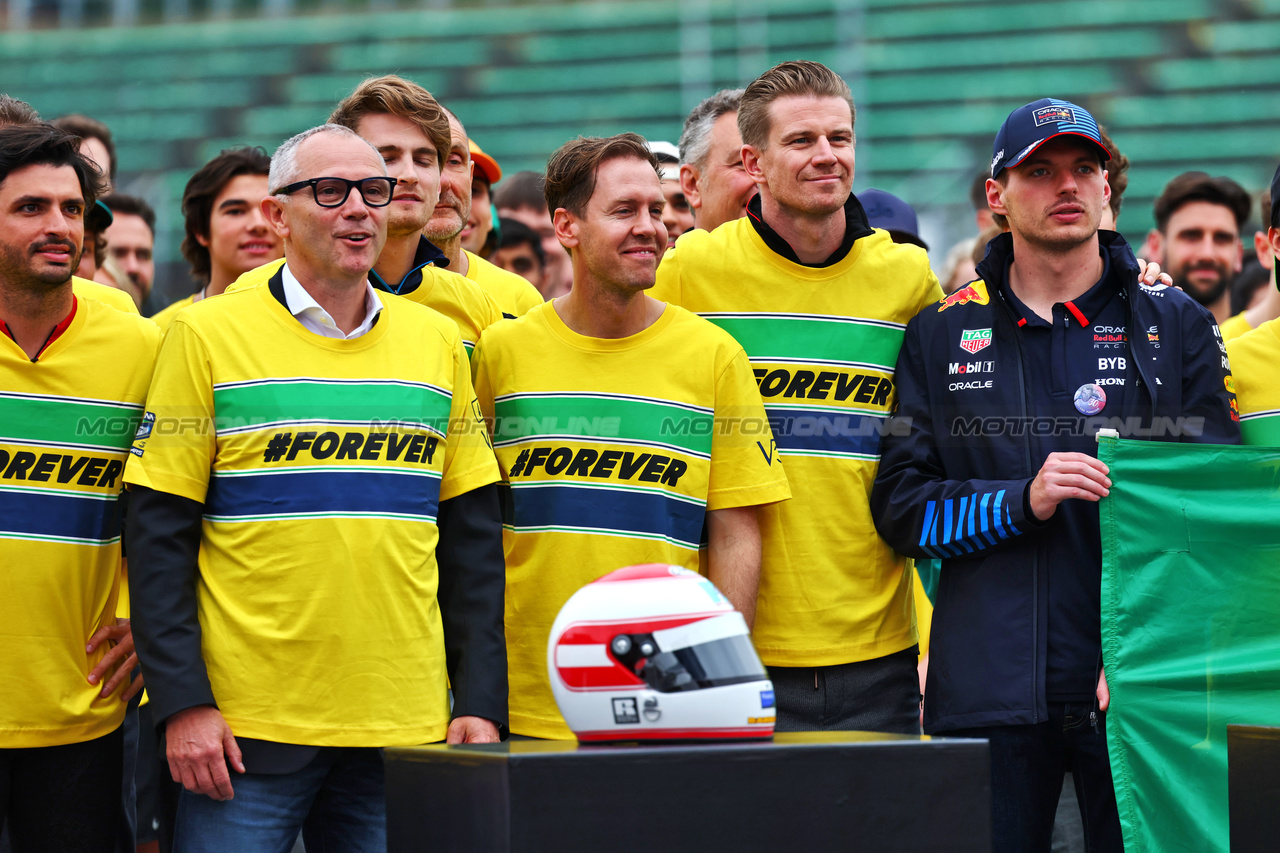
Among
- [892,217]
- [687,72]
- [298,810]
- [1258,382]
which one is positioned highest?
[687,72]

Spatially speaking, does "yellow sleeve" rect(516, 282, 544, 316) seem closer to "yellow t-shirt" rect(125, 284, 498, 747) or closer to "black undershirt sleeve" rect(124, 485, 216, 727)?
"yellow t-shirt" rect(125, 284, 498, 747)

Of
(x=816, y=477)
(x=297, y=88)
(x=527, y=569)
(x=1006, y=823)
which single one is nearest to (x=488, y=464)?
(x=527, y=569)

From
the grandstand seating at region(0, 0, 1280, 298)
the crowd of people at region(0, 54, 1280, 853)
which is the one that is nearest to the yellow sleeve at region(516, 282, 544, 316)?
the crowd of people at region(0, 54, 1280, 853)

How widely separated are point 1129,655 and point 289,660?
2071mm

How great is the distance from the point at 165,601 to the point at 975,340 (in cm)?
218

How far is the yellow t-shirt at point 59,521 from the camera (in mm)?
3396

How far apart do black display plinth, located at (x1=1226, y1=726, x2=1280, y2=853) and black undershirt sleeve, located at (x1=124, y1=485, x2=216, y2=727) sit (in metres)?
2.16

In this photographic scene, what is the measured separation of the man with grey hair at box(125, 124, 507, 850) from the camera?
3.17 m

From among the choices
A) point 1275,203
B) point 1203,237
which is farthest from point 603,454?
point 1203,237

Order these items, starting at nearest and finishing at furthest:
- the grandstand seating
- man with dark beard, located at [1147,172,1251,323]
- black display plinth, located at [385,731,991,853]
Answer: black display plinth, located at [385,731,991,853]
man with dark beard, located at [1147,172,1251,323]
the grandstand seating

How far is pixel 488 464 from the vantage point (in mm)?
3473

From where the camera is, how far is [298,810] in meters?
3.24

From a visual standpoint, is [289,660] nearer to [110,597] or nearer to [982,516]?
[110,597]

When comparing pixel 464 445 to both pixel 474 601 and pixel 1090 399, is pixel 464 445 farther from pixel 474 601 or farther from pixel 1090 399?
pixel 1090 399
